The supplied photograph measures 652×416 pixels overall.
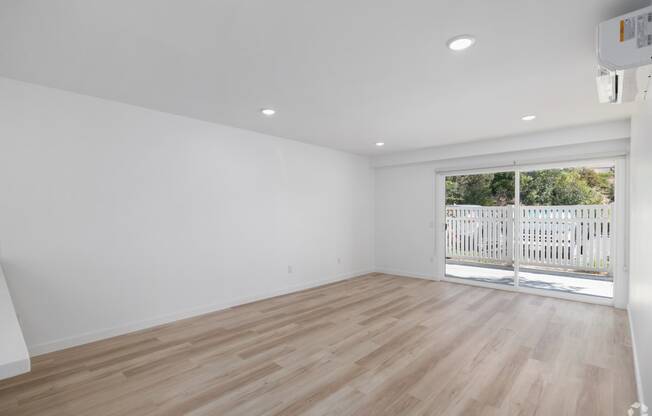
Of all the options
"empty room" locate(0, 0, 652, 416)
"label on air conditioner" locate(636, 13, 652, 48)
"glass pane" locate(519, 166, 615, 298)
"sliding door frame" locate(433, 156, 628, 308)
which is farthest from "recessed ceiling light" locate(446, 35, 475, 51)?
"glass pane" locate(519, 166, 615, 298)

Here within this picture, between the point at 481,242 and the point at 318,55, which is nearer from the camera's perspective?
the point at 318,55

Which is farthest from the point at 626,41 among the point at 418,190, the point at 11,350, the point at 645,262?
the point at 418,190

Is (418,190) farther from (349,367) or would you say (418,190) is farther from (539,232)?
(349,367)

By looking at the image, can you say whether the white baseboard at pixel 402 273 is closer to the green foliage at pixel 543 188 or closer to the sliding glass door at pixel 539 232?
the sliding glass door at pixel 539 232

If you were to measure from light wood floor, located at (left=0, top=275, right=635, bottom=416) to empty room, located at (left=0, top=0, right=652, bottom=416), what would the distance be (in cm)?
2

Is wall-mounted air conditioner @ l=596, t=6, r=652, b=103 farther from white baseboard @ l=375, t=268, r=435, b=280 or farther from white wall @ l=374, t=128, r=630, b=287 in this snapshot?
white baseboard @ l=375, t=268, r=435, b=280

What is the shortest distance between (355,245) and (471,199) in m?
5.06

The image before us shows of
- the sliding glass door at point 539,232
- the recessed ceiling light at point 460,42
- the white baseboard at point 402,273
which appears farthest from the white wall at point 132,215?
the sliding glass door at point 539,232

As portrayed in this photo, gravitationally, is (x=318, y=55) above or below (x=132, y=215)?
above

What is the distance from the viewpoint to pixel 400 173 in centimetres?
617

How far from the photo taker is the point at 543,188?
7.84 meters

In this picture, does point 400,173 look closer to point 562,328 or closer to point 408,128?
point 408,128

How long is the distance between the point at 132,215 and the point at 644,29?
13.8 feet

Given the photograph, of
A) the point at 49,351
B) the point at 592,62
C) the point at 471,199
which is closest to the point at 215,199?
the point at 49,351
